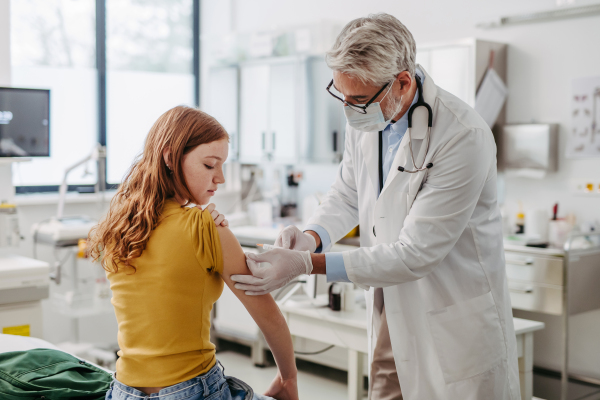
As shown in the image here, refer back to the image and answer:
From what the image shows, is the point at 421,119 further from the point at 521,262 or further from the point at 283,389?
the point at 521,262

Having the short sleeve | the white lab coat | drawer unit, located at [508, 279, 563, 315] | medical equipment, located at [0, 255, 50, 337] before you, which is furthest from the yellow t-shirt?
drawer unit, located at [508, 279, 563, 315]

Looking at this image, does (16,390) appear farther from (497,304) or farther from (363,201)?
(497,304)

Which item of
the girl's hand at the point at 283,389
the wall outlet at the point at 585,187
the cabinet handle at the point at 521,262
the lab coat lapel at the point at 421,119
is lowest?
the girl's hand at the point at 283,389

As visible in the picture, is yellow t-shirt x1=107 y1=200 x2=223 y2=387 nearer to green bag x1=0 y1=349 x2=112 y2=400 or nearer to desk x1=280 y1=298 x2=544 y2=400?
green bag x1=0 y1=349 x2=112 y2=400

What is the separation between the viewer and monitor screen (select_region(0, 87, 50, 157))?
327cm

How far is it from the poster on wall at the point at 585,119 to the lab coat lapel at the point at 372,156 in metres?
2.00

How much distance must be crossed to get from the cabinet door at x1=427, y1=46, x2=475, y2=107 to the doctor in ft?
6.01

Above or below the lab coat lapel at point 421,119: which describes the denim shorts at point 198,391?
below

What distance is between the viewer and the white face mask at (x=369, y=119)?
1570 mm

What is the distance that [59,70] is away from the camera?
4.30 metres

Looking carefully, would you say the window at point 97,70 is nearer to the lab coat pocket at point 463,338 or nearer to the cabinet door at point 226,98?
the cabinet door at point 226,98

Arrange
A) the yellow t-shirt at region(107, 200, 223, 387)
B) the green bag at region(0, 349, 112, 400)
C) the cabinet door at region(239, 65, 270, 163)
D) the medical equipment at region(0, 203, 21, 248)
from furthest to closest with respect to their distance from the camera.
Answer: the cabinet door at region(239, 65, 270, 163) < the medical equipment at region(0, 203, 21, 248) < the green bag at region(0, 349, 112, 400) < the yellow t-shirt at region(107, 200, 223, 387)

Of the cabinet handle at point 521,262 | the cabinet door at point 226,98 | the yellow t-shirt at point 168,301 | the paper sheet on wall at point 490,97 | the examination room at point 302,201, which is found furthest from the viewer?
the cabinet door at point 226,98

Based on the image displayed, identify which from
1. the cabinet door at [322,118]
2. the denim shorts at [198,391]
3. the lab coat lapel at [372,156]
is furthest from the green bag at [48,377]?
the cabinet door at [322,118]
